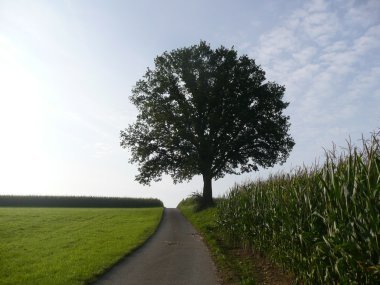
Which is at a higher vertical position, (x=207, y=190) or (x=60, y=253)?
(x=207, y=190)

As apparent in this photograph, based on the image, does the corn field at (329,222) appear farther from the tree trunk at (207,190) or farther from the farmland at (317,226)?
the tree trunk at (207,190)

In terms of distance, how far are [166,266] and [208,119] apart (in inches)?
1049

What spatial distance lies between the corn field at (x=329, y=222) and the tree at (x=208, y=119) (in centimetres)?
2667

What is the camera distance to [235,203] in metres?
20.3

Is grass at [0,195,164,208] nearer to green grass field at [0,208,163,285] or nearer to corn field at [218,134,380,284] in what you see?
green grass field at [0,208,163,285]

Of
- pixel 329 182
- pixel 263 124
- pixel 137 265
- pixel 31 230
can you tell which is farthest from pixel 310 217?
pixel 263 124

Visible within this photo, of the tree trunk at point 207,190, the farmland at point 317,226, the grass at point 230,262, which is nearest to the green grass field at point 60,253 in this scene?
the grass at point 230,262

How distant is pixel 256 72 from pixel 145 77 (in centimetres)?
1167

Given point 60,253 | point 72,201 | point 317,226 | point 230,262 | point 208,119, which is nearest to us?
point 317,226

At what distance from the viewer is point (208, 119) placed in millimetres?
40281

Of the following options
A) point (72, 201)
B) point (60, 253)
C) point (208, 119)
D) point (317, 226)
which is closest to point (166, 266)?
point (60, 253)

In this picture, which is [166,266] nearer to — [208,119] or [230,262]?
[230,262]

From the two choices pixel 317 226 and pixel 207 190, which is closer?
pixel 317 226

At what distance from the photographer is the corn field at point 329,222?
6.60m
